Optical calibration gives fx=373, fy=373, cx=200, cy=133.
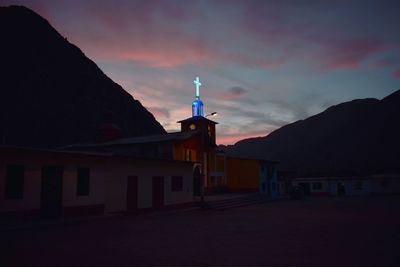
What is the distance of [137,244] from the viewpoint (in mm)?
13328

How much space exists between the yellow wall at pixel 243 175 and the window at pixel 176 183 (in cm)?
2128


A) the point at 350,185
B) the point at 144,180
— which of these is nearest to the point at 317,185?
the point at 350,185

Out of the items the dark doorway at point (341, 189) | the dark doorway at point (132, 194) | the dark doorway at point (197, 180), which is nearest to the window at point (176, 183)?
the dark doorway at point (132, 194)

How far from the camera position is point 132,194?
26266mm

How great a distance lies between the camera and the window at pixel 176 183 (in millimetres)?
31109

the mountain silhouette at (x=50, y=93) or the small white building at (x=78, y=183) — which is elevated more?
the mountain silhouette at (x=50, y=93)

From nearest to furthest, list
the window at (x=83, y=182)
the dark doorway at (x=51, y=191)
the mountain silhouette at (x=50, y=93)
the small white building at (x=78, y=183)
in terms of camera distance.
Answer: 1. the small white building at (x=78, y=183)
2. the dark doorway at (x=51, y=191)
3. the window at (x=83, y=182)
4. the mountain silhouette at (x=50, y=93)

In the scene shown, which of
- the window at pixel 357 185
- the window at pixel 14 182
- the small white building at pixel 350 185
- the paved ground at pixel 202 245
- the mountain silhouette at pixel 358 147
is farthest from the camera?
the mountain silhouette at pixel 358 147

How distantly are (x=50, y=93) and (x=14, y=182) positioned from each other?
122924mm

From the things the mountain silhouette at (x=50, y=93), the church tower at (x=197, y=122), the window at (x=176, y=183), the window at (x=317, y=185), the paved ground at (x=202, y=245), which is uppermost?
the mountain silhouette at (x=50, y=93)

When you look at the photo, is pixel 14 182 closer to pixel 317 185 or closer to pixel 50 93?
pixel 317 185

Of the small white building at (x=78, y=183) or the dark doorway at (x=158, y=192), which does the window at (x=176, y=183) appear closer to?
the small white building at (x=78, y=183)

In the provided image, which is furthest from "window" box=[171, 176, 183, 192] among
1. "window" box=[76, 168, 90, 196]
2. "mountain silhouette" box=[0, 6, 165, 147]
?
"mountain silhouette" box=[0, 6, 165, 147]

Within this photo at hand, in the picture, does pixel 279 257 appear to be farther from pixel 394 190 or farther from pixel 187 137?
pixel 394 190
